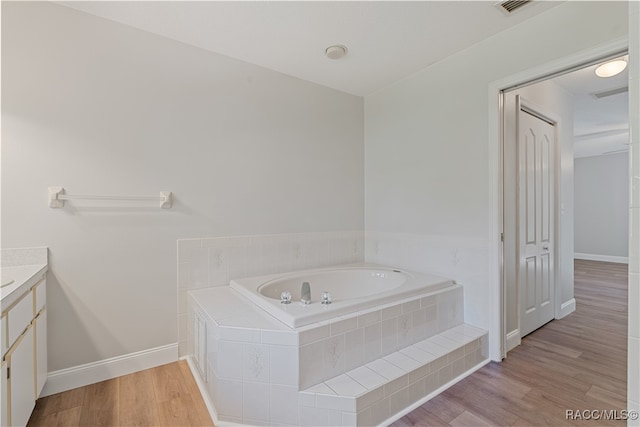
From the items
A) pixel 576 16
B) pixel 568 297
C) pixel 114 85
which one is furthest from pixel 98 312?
pixel 568 297

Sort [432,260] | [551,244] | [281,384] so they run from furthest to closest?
[551,244] < [432,260] < [281,384]

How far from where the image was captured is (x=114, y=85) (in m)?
2.00

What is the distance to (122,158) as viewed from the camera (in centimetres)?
202

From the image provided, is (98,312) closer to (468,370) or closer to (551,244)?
(468,370)

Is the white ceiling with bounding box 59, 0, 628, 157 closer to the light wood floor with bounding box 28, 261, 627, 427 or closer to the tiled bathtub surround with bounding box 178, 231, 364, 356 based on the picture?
the tiled bathtub surround with bounding box 178, 231, 364, 356

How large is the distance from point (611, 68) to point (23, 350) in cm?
432

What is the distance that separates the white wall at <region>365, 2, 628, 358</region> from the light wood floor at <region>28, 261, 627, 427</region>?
346mm

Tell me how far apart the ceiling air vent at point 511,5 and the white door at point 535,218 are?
0.88 metres

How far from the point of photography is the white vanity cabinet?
118 cm

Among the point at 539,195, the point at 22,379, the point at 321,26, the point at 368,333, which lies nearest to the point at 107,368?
the point at 22,379

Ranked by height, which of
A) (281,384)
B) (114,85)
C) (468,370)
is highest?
(114,85)

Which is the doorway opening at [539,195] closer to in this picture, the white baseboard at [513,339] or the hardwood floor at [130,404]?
the white baseboard at [513,339]

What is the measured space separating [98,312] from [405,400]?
2.02m
